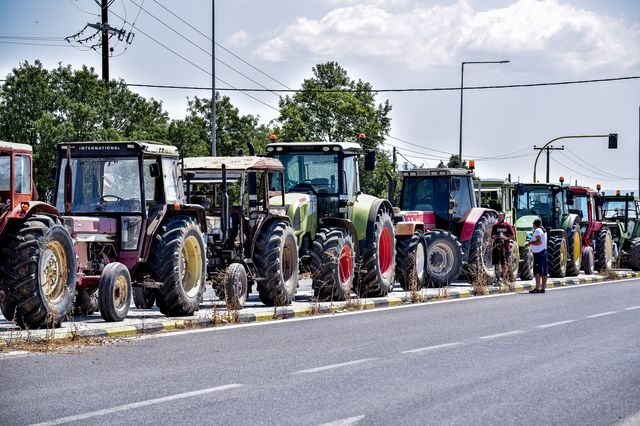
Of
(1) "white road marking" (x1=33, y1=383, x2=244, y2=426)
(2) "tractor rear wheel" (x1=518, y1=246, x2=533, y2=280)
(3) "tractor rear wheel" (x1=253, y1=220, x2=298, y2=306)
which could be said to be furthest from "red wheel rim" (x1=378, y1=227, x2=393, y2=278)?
(1) "white road marking" (x1=33, y1=383, x2=244, y2=426)

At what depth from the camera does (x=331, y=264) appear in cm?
2175

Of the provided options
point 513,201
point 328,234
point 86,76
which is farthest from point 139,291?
point 86,76

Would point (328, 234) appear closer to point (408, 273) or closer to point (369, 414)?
point (408, 273)

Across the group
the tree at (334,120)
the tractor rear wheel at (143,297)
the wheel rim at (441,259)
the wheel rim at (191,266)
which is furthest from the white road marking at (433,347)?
the tree at (334,120)

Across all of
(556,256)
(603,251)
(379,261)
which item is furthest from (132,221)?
(603,251)

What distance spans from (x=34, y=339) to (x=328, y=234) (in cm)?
884

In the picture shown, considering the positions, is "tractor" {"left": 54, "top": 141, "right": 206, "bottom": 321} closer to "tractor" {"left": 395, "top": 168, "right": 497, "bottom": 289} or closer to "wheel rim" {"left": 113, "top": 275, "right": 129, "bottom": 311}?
"wheel rim" {"left": 113, "top": 275, "right": 129, "bottom": 311}

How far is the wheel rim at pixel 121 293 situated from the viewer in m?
16.5

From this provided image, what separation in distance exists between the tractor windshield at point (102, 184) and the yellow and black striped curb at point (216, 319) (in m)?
1.87

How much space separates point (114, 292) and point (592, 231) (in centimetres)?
2555

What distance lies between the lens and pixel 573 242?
36.1m

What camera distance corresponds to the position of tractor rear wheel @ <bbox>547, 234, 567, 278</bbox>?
112 feet

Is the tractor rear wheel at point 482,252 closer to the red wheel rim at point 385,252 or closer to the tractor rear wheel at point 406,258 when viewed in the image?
the tractor rear wheel at point 406,258

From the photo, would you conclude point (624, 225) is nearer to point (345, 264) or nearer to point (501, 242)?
point (501, 242)
